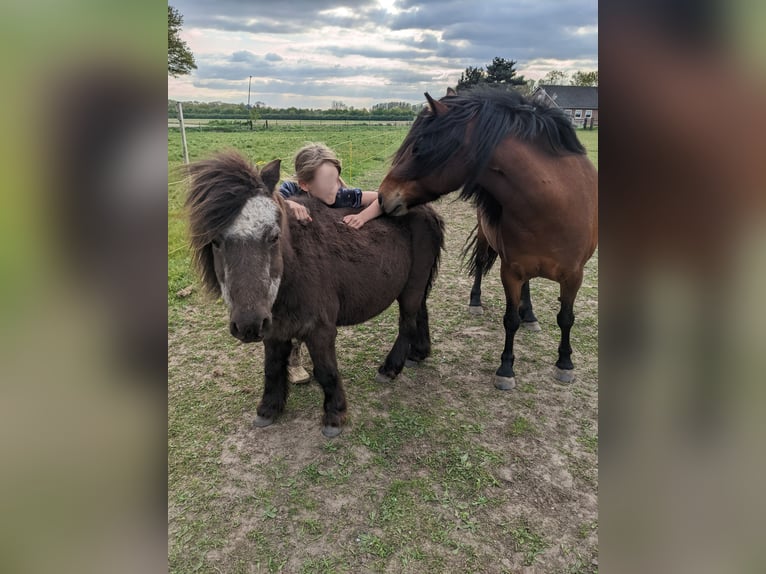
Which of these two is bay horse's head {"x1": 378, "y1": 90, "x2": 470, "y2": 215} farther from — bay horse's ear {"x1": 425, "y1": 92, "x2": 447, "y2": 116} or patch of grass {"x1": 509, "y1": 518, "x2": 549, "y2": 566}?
patch of grass {"x1": 509, "y1": 518, "x2": 549, "y2": 566}

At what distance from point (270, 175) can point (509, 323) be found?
2588 millimetres

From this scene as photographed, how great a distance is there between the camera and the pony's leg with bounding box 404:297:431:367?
427 cm

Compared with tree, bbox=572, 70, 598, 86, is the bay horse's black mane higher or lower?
higher

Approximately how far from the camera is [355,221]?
11.1 feet

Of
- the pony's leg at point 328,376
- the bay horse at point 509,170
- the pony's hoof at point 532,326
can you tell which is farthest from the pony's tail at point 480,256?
the pony's leg at point 328,376

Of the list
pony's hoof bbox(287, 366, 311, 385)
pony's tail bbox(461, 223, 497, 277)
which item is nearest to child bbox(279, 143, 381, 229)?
pony's hoof bbox(287, 366, 311, 385)

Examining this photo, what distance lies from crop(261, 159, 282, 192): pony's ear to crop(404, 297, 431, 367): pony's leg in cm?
214

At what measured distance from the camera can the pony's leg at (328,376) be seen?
3.07 m

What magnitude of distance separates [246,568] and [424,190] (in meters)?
2.60

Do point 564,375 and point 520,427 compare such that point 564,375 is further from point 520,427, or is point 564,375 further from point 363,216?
point 363,216

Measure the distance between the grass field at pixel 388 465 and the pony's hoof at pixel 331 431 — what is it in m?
0.04

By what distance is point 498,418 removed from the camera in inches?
139

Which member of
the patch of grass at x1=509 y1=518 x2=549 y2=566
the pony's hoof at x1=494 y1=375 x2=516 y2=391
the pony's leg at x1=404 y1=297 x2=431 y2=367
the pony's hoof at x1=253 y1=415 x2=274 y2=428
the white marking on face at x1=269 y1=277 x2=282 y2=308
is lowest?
the patch of grass at x1=509 y1=518 x2=549 y2=566
